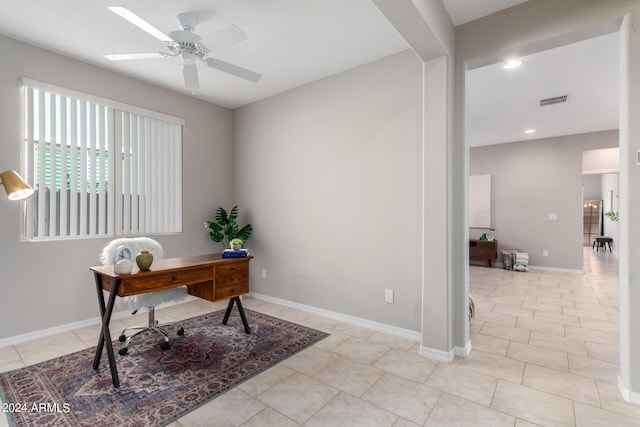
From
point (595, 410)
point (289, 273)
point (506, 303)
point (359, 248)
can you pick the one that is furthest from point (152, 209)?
point (506, 303)

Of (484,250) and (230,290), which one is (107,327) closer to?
(230,290)

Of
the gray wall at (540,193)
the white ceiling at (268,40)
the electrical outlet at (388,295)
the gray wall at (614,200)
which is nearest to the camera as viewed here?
the white ceiling at (268,40)

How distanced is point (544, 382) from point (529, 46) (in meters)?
2.43

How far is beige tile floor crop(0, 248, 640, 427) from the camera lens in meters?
1.75

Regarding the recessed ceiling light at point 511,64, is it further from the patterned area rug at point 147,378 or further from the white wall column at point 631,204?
the patterned area rug at point 147,378

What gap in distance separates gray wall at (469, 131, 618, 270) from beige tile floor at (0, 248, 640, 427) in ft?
9.70

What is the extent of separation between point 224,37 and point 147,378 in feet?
8.21

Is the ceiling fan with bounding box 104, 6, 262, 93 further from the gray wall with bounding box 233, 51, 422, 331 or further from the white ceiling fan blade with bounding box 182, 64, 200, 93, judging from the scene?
the gray wall with bounding box 233, 51, 422, 331

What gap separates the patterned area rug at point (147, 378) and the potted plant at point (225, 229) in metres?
1.39

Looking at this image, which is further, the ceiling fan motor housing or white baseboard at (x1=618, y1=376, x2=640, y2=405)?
the ceiling fan motor housing

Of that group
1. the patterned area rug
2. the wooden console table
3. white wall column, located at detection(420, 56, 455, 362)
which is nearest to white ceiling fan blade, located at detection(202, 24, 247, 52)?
white wall column, located at detection(420, 56, 455, 362)

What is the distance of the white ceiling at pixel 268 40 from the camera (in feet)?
7.54

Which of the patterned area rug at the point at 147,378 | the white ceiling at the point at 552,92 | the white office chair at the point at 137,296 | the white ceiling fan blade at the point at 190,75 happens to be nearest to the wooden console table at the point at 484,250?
the white ceiling at the point at 552,92

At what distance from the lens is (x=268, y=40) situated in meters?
2.78
